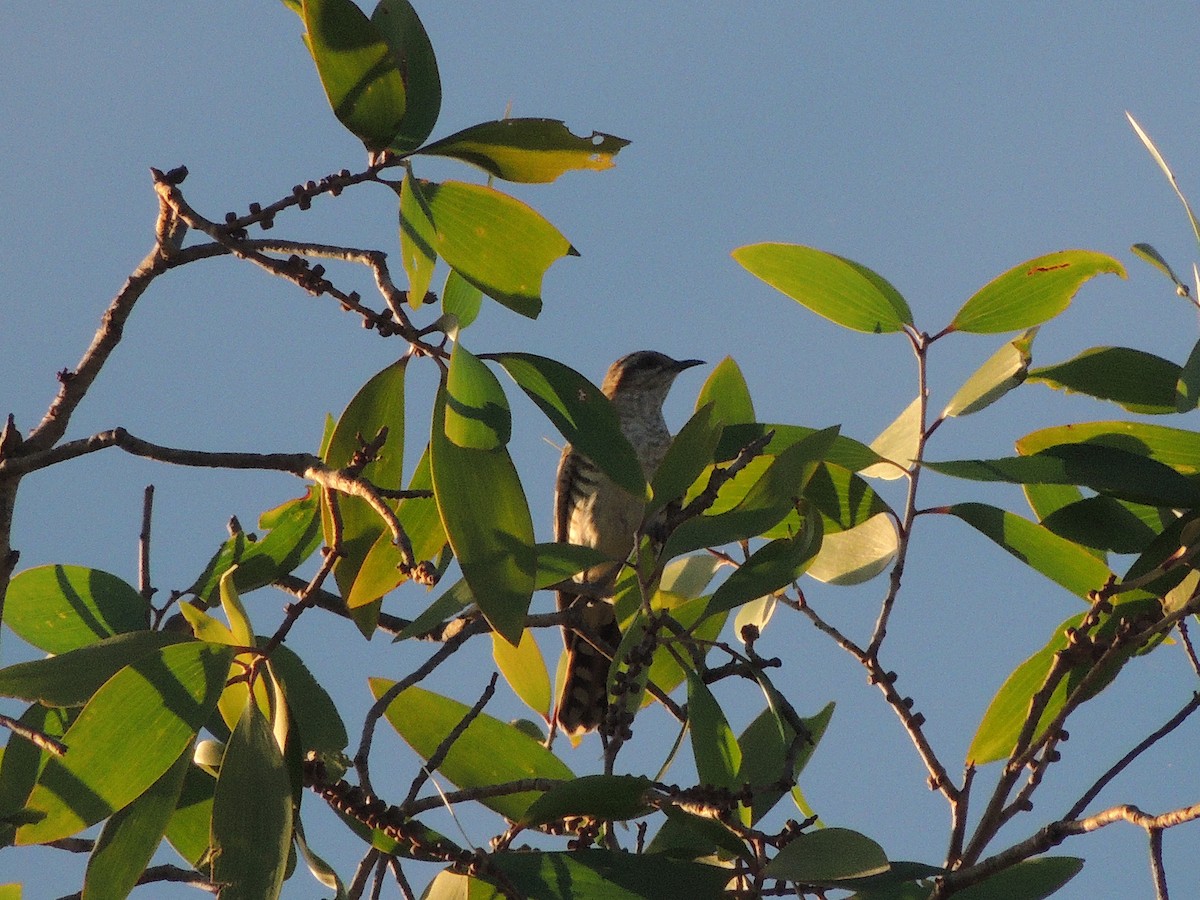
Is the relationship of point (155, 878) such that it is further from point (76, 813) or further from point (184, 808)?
point (76, 813)

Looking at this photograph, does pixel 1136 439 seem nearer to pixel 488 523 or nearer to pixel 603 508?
pixel 488 523

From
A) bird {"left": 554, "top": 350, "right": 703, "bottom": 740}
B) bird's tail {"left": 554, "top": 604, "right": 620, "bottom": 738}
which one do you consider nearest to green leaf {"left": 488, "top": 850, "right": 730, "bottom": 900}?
bird {"left": 554, "top": 350, "right": 703, "bottom": 740}

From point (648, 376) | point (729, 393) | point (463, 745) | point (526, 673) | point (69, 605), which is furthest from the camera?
point (648, 376)

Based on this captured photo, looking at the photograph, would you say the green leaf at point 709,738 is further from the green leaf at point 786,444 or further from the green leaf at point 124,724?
the green leaf at point 124,724

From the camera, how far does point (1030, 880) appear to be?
2.52 m

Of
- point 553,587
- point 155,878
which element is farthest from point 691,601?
point 155,878

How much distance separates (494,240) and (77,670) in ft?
3.93

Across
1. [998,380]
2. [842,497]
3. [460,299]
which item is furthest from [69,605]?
[998,380]

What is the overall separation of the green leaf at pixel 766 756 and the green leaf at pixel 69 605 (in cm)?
149

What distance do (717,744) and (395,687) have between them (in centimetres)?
70

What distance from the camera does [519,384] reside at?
2.64m

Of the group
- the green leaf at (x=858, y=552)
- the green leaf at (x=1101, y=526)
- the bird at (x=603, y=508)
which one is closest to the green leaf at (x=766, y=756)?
the green leaf at (x=858, y=552)

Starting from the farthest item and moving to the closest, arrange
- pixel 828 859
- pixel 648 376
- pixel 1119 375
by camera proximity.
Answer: pixel 648 376 < pixel 1119 375 < pixel 828 859

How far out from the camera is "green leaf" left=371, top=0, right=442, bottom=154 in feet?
8.68
